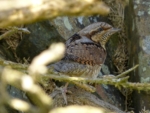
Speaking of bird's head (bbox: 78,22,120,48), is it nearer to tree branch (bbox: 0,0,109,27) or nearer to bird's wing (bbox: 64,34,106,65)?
bird's wing (bbox: 64,34,106,65)

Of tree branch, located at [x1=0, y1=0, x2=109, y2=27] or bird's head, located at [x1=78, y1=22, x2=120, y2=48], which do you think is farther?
bird's head, located at [x1=78, y1=22, x2=120, y2=48]

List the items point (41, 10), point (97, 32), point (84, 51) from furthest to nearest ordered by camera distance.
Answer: point (97, 32)
point (84, 51)
point (41, 10)

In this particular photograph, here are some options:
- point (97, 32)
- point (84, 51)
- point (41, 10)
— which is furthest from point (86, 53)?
point (41, 10)

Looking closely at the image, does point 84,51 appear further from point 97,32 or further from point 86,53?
point 97,32

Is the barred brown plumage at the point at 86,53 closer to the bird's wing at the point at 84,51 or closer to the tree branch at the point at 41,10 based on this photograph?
the bird's wing at the point at 84,51

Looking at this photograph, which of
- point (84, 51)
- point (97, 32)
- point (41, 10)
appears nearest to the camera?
point (41, 10)

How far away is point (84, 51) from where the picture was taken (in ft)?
17.1

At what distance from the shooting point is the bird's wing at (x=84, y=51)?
5.07 m

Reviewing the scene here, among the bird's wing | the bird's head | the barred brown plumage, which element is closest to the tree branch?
the barred brown plumage

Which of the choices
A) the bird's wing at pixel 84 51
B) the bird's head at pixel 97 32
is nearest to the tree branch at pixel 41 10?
Result: the bird's wing at pixel 84 51

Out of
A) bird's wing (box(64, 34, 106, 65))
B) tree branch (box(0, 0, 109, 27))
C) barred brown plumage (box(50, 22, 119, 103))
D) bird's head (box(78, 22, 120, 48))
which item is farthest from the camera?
bird's head (box(78, 22, 120, 48))

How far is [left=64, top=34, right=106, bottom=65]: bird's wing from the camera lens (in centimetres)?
507

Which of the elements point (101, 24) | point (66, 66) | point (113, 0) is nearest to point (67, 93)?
point (66, 66)

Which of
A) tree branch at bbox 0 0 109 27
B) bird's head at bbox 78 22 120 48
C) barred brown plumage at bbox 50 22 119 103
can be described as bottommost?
tree branch at bbox 0 0 109 27
